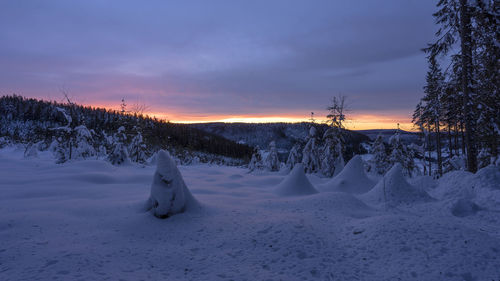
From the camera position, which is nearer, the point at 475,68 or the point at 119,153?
the point at 475,68

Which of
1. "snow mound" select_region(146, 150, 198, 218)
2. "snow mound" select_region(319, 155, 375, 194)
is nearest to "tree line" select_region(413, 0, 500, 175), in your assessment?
"snow mound" select_region(319, 155, 375, 194)

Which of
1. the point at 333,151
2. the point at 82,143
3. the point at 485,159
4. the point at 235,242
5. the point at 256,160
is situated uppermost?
the point at 82,143

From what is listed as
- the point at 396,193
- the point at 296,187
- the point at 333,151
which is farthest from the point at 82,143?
the point at 396,193

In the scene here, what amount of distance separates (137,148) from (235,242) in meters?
22.8

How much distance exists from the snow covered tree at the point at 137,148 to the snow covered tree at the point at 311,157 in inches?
Answer: 641

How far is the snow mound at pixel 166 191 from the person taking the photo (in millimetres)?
5742

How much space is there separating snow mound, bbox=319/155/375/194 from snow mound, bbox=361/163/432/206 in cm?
271

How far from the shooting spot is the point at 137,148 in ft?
80.7

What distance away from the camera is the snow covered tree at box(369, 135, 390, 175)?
83.1ft

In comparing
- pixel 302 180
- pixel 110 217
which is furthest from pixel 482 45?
pixel 110 217

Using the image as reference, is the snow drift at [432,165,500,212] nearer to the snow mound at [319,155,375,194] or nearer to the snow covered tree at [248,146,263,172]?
the snow mound at [319,155,375,194]

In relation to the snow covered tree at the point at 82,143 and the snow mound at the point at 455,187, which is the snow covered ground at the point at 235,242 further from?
the snow covered tree at the point at 82,143

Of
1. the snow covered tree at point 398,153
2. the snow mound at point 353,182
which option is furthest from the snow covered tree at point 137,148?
the snow covered tree at point 398,153

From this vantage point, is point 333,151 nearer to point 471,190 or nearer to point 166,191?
point 471,190
